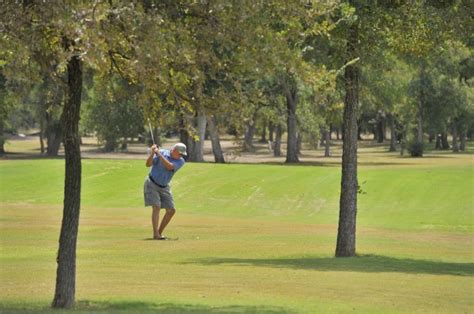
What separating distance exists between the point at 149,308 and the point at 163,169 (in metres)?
11.2

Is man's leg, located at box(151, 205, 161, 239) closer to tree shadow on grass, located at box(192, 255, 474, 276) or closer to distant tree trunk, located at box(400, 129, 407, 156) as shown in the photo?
tree shadow on grass, located at box(192, 255, 474, 276)

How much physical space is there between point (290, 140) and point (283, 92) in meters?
3.78

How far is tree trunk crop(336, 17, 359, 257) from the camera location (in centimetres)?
2184

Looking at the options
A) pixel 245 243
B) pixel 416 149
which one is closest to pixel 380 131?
pixel 416 149

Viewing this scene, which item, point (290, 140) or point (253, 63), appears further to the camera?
point (290, 140)

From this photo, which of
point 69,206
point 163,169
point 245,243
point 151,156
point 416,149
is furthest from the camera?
point 416,149

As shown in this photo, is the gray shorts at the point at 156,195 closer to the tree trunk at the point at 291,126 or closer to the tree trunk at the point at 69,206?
the tree trunk at the point at 69,206

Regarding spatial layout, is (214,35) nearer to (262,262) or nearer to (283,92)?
(262,262)

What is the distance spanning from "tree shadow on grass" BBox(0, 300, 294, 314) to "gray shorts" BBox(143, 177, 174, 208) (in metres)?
10.5

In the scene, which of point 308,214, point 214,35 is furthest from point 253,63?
point 308,214

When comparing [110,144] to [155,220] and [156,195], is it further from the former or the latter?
[155,220]

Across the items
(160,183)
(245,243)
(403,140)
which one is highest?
(160,183)

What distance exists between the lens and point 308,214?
40.3 metres

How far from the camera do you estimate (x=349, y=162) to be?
72.2 ft
